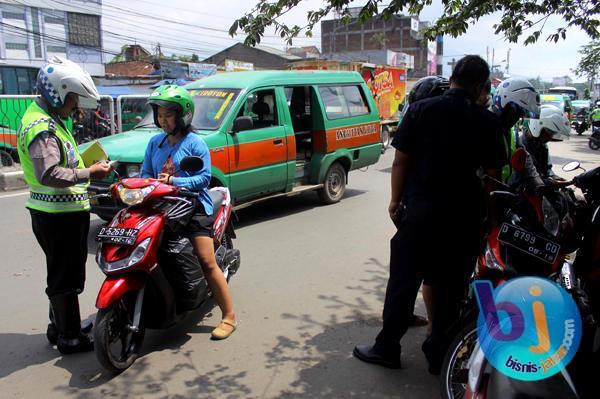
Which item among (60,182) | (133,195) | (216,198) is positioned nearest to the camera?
(60,182)

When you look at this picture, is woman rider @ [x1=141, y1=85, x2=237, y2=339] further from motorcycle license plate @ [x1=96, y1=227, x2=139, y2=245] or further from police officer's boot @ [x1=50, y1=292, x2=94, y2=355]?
police officer's boot @ [x1=50, y1=292, x2=94, y2=355]

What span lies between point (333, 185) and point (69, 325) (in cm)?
556

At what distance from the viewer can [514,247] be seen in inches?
110

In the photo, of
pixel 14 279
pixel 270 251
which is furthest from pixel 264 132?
pixel 14 279

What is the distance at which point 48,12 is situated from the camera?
35.0 m

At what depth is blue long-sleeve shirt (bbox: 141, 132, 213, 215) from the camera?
3.61 meters

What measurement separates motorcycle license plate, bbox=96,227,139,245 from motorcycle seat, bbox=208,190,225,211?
99 cm

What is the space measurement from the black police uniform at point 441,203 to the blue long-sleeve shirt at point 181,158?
1.37 meters

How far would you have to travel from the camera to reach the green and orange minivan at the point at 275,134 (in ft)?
21.1

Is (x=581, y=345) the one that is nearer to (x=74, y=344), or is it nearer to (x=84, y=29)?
(x=74, y=344)

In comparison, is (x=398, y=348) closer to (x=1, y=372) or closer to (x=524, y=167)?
(x=524, y=167)

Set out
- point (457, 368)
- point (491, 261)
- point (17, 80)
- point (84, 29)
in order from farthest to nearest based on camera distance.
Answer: point (84, 29), point (17, 80), point (491, 261), point (457, 368)

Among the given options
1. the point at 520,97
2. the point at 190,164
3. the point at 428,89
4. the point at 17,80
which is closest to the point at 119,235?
the point at 190,164

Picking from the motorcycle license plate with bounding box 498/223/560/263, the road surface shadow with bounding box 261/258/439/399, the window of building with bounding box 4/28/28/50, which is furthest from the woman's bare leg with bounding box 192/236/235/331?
the window of building with bounding box 4/28/28/50
